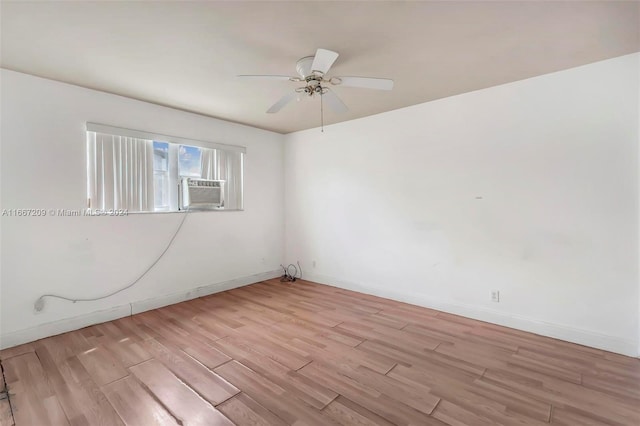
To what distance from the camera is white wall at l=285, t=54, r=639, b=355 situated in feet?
8.41

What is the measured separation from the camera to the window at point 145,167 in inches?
128

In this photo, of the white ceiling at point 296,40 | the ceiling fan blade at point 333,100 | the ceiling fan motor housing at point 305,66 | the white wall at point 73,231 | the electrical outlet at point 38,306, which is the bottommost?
the electrical outlet at point 38,306

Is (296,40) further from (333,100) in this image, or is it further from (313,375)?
(313,375)

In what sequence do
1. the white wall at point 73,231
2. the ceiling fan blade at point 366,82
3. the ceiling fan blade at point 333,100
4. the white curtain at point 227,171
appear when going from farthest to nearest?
the white curtain at point 227,171
the white wall at point 73,231
the ceiling fan blade at point 333,100
the ceiling fan blade at point 366,82

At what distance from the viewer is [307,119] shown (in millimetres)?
4309

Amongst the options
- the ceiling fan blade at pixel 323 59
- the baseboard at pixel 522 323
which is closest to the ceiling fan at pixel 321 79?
the ceiling fan blade at pixel 323 59

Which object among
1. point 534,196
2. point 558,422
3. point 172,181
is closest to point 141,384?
point 172,181

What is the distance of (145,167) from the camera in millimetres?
3605

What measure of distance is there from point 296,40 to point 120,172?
263 cm

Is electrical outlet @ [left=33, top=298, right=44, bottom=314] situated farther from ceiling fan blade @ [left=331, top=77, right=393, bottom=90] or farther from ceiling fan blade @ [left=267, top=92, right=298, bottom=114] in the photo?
ceiling fan blade @ [left=331, top=77, right=393, bottom=90]

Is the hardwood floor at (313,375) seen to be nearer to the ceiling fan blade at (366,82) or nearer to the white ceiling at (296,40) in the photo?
the ceiling fan blade at (366,82)

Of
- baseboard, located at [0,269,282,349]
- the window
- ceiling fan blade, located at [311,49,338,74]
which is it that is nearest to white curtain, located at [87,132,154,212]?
the window

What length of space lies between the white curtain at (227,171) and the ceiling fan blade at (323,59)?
265 centimetres

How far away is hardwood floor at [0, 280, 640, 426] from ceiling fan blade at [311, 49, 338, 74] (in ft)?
7.80
